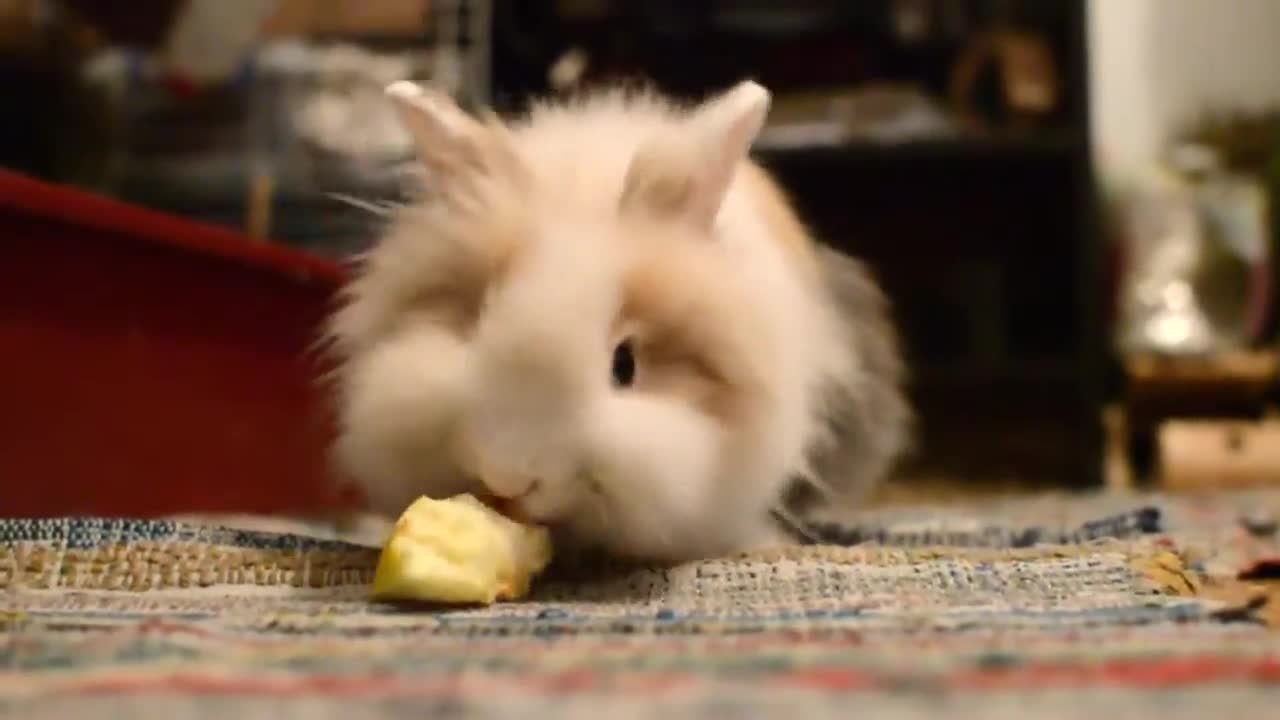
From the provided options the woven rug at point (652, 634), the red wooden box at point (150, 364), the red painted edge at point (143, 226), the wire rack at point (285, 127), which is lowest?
A: the woven rug at point (652, 634)

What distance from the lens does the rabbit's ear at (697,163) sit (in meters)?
1.05

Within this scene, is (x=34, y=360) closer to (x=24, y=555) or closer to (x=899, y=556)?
(x=24, y=555)

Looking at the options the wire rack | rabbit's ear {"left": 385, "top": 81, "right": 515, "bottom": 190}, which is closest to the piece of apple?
rabbit's ear {"left": 385, "top": 81, "right": 515, "bottom": 190}

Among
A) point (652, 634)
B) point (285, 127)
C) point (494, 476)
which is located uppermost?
point (285, 127)

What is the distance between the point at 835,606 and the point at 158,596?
0.48 meters

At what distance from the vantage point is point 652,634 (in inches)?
29.1

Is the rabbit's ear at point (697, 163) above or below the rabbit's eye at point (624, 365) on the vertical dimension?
above

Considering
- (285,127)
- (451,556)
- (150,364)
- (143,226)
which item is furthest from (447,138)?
(285,127)

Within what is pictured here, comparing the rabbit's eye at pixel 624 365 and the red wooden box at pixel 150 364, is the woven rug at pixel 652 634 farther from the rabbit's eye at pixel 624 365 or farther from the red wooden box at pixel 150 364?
the red wooden box at pixel 150 364

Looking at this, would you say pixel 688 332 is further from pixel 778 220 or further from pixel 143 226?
pixel 143 226

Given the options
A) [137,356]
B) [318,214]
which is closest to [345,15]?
[318,214]

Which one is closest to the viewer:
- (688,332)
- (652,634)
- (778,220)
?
(652,634)

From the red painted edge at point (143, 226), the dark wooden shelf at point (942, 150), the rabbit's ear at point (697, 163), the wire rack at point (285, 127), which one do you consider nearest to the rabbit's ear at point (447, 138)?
the rabbit's ear at point (697, 163)

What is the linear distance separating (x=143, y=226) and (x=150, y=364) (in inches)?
7.0
